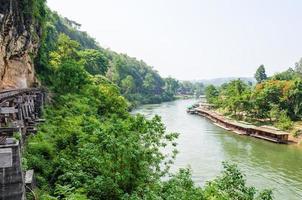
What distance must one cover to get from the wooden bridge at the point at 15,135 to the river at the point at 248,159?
12.8 metres

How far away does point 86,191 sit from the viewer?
16484mm

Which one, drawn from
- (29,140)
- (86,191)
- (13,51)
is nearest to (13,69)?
(13,51)

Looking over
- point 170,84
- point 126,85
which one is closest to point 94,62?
point 126,85

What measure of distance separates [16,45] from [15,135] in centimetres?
1771

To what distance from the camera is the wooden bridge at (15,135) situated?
9.98 metres

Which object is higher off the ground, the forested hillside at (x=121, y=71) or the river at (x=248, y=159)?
the forested hillside at (x=121, y=71)

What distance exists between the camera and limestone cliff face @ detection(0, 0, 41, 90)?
28.6 metres

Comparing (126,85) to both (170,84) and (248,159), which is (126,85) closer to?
(170,84)

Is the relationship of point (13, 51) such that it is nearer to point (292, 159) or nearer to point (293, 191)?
point (293, 191)

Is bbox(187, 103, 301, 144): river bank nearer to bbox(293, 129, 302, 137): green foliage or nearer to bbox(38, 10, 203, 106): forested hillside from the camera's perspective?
bbox(293, 129, 302, 137): green foliage

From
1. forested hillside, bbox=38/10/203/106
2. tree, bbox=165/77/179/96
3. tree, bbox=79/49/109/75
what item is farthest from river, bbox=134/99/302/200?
tree, bbox=165/77/179/96

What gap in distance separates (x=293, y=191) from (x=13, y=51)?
2587 cm

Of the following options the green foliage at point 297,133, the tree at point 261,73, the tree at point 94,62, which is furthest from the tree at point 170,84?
the green foliage at point 297,133

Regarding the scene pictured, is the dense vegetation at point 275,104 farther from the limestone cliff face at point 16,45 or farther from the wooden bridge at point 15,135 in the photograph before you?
the wooden bridge at point 15,135
